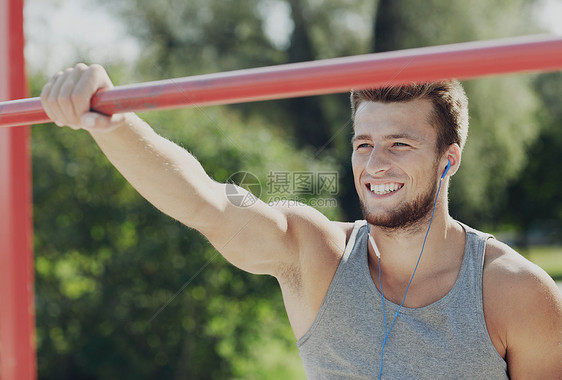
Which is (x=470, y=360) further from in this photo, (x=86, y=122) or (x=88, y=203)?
(x=88, y=203)

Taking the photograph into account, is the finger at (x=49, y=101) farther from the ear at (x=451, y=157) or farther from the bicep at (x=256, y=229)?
the ear at (x=451, y=157)

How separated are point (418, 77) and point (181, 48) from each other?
8381 mm

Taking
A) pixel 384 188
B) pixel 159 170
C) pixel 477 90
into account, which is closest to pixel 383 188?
pixel 384 188

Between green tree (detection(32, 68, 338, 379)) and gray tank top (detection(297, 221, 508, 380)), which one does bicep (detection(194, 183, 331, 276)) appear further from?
green tree (detection(32, 68, 338, 379))

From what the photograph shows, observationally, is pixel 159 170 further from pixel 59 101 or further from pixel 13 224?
pixel 13 224

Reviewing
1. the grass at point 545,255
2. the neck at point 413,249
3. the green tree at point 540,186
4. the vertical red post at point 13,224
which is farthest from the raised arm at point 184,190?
the grass at point 545,255

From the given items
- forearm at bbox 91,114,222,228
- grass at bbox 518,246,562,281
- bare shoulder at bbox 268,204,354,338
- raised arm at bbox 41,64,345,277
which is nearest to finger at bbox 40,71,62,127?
raised arm at bbox 41,64,345,277

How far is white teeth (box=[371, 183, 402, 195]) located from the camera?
5.40ft

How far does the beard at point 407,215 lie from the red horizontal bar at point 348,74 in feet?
1.98

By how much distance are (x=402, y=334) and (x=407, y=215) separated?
0.31 metres

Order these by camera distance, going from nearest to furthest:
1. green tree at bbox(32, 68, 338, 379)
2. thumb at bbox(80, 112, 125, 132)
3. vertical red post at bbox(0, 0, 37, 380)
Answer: thumb at bbox(80, 112, 125, 132) → vertical red post at bbox(0, 0, 37, 380) → green tree at bbox(32, 68, 338, 379)

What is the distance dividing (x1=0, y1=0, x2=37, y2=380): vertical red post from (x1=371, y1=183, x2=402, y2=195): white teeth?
4.49ft

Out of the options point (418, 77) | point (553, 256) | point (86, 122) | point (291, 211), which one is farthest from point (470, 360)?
point (553, 256)

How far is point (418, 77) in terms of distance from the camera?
1.07 meters
